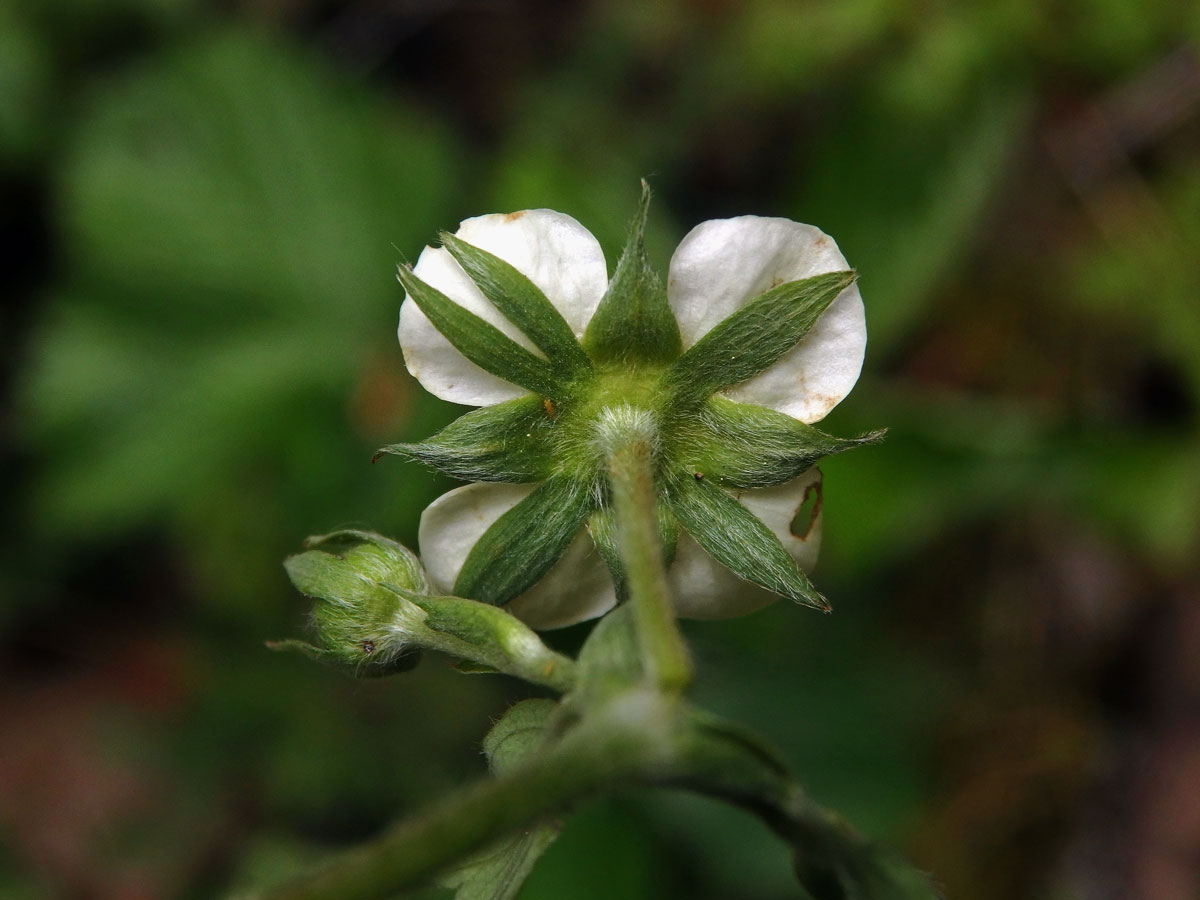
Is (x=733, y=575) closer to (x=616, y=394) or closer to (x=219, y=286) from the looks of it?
(x=616, y=394)

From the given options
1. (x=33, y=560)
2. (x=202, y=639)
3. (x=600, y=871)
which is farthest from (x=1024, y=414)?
(x=33, y=560)

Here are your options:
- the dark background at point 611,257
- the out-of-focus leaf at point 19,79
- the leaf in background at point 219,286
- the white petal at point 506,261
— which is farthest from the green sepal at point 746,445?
the out-of-focus leaf at point 19,79

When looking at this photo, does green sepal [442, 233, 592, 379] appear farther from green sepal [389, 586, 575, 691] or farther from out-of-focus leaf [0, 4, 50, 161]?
out-of-focus leaf [0, 4, 50, 161]

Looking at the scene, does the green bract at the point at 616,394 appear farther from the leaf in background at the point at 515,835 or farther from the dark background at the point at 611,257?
the dark background at the point at 611,257

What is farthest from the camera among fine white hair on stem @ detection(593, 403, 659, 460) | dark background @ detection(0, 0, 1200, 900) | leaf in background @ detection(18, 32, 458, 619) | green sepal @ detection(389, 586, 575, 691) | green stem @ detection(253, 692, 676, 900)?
leaf in background @ detection(18, 32, 458, 619)

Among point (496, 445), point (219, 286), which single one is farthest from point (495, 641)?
point (219, 286)

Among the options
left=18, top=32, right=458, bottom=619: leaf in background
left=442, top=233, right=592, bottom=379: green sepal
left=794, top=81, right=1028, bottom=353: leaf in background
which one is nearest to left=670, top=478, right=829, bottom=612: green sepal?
left=442, top=233, right=592, bottom=379: green sepal

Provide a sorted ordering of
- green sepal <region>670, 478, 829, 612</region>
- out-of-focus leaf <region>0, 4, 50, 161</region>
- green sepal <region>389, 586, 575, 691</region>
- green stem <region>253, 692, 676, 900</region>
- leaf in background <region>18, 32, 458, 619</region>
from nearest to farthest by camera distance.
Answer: green stem <region>253, 692, 676, 900</region> < green sepal <region>389, 586, 575, 691</region> < green sepal <region>670, 478, 829, 612</region> < out-of-focus leaf <region>0, 4, 50, 161</region> < leaf in background <region>18, 32, 458, 619</region>
